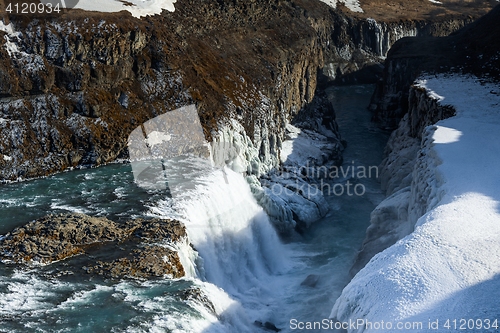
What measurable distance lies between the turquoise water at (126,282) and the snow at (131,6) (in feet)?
38.7

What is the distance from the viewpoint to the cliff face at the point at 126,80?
32094 millimetres

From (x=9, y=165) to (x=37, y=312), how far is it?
13.8m

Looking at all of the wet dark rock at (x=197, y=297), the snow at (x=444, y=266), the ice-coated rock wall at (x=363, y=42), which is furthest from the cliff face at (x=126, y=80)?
the ice-coated rock wall at (x=363, y=42)

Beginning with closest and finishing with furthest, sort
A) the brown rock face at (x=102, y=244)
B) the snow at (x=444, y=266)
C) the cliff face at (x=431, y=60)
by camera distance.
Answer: the snow at (x=444, y=266) → the brown rock face at (x=102, y=244) → the cliff face at (x=431, y=60)

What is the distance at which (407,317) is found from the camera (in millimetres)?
16172

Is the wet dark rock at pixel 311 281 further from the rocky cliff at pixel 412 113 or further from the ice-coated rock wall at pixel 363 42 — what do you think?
the ice-coated rock wall at pixel 363 42

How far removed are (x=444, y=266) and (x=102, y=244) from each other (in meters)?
12.3

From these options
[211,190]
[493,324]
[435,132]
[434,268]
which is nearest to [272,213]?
[211,190]

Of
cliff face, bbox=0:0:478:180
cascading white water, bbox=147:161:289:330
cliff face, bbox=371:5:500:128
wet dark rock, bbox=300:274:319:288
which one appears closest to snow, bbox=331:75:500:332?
cascading white water, bbox=147:161:289:330

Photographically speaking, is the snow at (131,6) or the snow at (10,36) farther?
the snow at (131,6)

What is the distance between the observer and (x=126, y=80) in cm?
3612

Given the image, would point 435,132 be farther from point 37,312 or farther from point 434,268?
point 37,312

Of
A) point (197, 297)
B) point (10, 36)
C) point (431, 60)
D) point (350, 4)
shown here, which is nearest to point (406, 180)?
point (431, 60)

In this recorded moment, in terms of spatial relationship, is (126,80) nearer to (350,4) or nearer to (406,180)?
(406,180)
